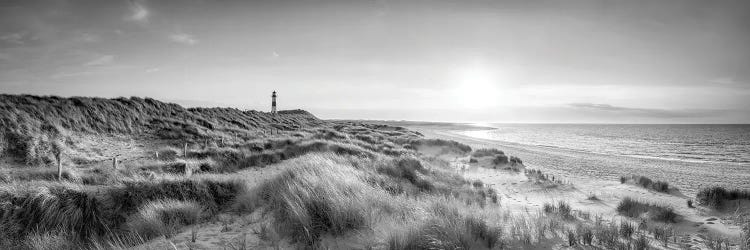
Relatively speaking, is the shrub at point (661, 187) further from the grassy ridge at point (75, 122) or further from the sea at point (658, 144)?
the grassy ridge at point (75, 122)

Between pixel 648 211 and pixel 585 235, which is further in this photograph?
pixel 648 211

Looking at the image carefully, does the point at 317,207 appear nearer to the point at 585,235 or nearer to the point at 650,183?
the point at 585,235

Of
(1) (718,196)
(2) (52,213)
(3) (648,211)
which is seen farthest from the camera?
(1) (718,196)

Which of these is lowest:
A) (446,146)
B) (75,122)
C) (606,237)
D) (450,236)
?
(446,146)

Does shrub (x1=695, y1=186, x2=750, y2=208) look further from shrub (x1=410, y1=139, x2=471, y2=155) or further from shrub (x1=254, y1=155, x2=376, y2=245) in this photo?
shrub (x1=410, y1=139, x2=471, y2=155)

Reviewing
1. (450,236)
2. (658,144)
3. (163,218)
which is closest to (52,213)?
(163,218)

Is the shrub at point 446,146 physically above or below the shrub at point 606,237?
below

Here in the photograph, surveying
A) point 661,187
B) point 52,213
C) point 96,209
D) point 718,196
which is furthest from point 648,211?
point 52,213

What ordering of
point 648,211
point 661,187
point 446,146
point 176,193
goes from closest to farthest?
point 176,193 → point 648,211 → point 661,187 → point 446,146

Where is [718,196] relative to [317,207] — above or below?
below

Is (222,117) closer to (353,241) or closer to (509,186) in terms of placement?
(509,186)

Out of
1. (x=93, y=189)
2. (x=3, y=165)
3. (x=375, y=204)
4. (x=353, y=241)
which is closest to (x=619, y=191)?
(x=375, y=204)

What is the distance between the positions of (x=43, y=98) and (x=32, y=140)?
6.71 metres

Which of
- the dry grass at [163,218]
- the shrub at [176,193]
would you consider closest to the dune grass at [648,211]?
the shrub at [176,193]
